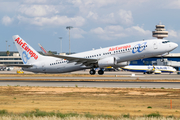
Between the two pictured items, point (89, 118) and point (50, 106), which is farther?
point (50, 106)

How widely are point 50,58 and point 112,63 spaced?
15.3 m

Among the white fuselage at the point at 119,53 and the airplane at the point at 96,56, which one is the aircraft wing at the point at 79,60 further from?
the white fuselage at the point at 119,53

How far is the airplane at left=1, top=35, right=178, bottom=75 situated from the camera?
52.7m

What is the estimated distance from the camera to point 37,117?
1510 cm

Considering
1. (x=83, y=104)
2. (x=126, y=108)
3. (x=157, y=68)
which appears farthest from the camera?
(x=157, y=68)

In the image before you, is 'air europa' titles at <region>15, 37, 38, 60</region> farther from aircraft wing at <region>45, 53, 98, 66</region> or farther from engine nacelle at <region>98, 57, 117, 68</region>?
engine nacelle at <region>98, 57, 117, 68</region>

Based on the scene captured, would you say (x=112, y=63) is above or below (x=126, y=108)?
above

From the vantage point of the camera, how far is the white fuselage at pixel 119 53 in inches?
2071

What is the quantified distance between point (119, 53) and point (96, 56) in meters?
5.27

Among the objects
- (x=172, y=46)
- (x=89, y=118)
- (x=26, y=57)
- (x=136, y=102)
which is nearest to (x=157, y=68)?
(x=172, y=46)

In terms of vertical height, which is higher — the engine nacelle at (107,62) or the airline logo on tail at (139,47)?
the airline logo on tail at (139,47)

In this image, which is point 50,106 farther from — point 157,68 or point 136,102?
point 157,68

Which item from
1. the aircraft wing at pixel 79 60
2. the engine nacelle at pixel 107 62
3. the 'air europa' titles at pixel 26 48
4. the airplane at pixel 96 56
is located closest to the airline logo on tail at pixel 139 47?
the airplane at pixel 96 56

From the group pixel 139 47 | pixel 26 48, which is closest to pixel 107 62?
pixel 139 47
